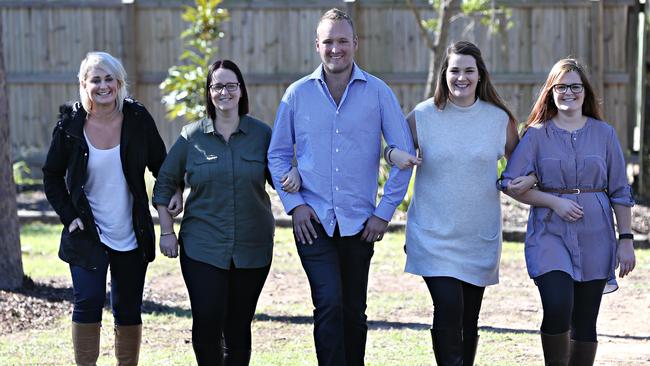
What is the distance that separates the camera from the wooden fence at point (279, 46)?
14.1m

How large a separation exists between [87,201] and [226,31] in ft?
29.8

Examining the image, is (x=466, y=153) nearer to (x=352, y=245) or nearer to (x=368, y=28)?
(x=352, y=245)

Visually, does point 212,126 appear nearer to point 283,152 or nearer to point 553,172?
point 283,152

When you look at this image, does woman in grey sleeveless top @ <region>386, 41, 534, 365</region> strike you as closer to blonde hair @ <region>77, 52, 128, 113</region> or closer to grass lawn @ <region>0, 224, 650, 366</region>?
grass lawn @ <region>0, 224, 650, 366</region>

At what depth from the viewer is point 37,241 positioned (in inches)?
451

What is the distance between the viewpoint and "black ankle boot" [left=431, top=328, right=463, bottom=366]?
5.63 metres

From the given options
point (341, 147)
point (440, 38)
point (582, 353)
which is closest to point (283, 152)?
point (341, 147)

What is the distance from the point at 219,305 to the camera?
5.68 metres

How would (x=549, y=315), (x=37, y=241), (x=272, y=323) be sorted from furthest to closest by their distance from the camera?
(x=37, y=241) → (x=272, y=323) → (x=549, y=315)

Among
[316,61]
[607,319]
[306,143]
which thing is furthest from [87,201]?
[316,61]

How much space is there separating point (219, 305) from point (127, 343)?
665mm

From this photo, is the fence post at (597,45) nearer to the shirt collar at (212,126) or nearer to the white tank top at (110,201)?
the shirt collar at (212,126)

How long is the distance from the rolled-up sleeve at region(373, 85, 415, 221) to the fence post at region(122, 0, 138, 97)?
31.0ft

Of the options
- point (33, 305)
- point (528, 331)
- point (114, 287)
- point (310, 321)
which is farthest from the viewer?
point (33, 305)
